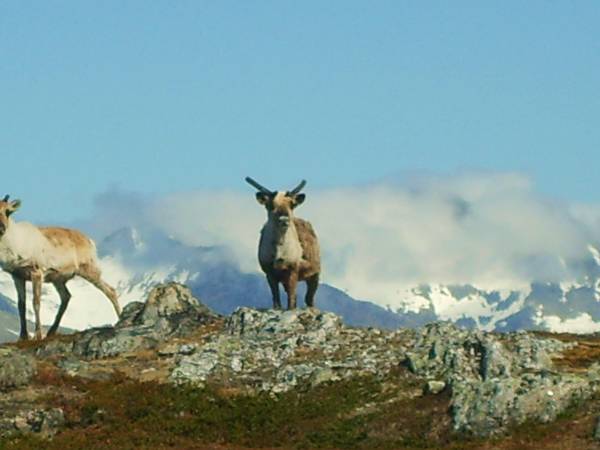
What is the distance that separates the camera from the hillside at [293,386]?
140 ft

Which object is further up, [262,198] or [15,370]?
[262,198]

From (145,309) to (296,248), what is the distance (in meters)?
5.10

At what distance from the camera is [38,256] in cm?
5962

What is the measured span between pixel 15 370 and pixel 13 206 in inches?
→ 514

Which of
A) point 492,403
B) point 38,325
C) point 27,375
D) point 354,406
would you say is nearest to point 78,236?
point 38,325

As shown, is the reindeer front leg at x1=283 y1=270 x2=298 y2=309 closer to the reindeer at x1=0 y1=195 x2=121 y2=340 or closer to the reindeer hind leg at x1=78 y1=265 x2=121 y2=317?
the reindeer hind leg at x1=78 y1=265 x2=121 y2=317

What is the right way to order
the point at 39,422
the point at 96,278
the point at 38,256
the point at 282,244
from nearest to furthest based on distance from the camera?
1. the point at 39,422
2. the point at 282,244
3. the point at 38,256
4. the point at 96,278

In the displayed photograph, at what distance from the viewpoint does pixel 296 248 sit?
2228 inches

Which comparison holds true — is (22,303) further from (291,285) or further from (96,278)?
(291,285)

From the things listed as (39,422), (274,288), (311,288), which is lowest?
(39,422)

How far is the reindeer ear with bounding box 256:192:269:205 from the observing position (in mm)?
56625

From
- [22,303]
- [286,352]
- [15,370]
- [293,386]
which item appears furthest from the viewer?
[22,303]

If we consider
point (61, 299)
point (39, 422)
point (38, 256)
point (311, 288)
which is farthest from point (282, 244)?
point (39, 422)

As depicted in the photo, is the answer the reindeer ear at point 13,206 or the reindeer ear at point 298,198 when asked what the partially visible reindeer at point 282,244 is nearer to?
the reindeer ear at point 298,198
